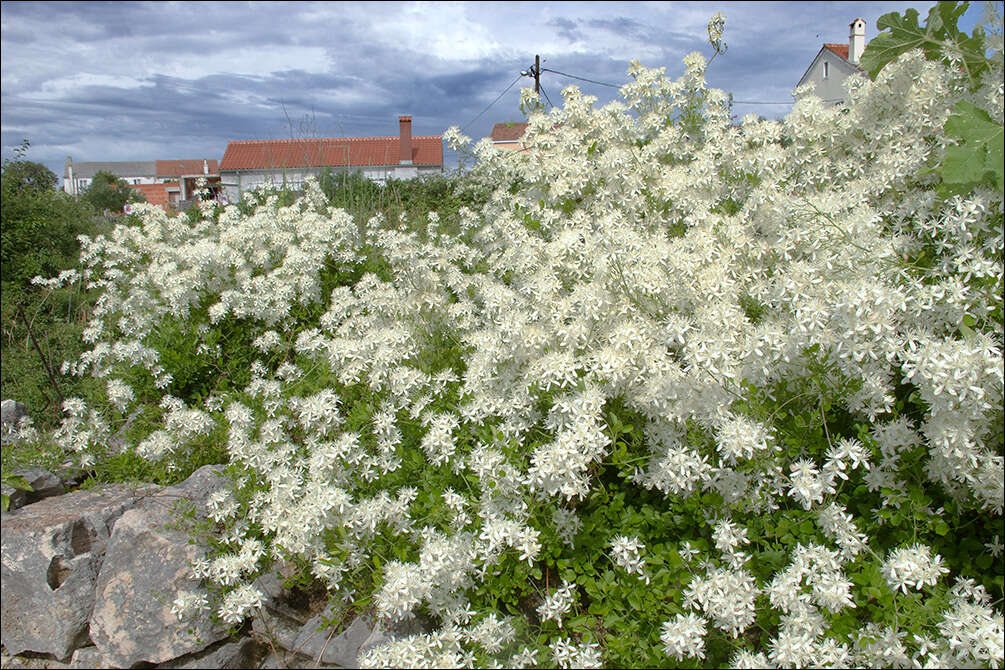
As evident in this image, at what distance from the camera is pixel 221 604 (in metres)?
3.18

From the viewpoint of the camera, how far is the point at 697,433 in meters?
2.51

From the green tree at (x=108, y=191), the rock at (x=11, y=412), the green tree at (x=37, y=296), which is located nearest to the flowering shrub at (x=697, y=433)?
the rock at (x=11, y=412)

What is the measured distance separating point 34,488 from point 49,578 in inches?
36.2

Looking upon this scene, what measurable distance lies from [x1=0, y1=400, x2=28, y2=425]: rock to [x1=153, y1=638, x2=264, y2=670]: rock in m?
3.09

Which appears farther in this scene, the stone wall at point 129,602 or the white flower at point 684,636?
the stone wall at point 129,602

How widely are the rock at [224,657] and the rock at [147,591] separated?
0.04 m

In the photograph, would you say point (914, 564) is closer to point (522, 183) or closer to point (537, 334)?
point (537, 334)

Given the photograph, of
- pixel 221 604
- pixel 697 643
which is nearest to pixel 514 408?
pixel 697 643

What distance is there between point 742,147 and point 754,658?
2.87 m

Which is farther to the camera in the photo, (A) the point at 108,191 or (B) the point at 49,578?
(A) the point at 108,191

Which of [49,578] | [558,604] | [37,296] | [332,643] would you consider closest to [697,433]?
[558,604]

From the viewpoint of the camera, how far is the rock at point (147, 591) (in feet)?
10.3

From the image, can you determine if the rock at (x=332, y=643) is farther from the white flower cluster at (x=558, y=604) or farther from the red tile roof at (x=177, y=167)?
the red tile roof at (x=177, y=167)

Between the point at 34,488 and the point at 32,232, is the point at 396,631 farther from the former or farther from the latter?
the point at 32,232
